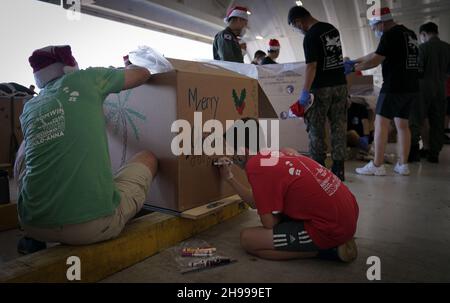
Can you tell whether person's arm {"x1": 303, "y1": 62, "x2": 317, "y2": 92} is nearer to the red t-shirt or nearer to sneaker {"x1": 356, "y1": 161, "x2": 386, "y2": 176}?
sneaker {"x1": 356, "y1": 161, "x2": 386, "y2": 176}

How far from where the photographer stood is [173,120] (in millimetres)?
1502

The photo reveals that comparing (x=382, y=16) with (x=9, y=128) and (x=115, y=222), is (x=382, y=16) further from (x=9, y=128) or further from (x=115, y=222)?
(x=9, y=128)

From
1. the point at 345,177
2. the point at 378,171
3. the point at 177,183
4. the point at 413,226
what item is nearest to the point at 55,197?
the point at 177,183

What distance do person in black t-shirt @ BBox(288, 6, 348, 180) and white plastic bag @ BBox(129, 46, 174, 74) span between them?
3.97 ft

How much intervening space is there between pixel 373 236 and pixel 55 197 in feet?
4.06

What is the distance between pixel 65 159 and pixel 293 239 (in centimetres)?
80

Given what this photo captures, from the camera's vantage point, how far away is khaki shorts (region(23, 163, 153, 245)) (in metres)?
1.12

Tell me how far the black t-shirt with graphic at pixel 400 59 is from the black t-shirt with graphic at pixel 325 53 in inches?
19.5

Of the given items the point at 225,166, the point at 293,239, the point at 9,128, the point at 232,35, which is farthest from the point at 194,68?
the point at 9,128

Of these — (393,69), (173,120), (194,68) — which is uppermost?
(393,69)

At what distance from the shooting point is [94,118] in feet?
3.83

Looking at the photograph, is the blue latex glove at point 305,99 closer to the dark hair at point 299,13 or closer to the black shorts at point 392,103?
the dark hair at point 299,13

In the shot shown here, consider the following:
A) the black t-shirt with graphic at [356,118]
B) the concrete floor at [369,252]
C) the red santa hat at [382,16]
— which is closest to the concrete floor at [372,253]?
the concrete floor at [369,252]

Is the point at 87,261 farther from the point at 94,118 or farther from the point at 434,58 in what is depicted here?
the point at 434,58
